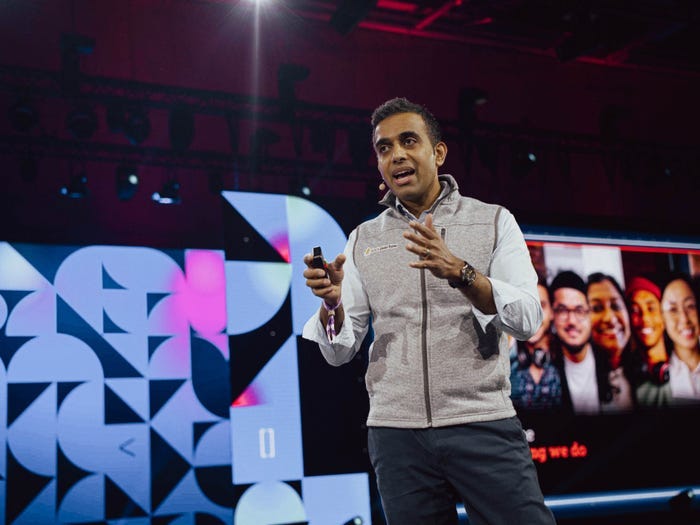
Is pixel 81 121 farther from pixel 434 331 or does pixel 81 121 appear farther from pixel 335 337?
pixel 434 331

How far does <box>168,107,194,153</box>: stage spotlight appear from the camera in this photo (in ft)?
17.3

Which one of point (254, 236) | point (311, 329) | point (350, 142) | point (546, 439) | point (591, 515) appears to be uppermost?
point (350, 142)

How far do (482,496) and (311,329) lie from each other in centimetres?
59

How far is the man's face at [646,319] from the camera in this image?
470 centimetres

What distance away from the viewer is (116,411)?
5129 mm

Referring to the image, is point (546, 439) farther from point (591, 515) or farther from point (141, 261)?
point (141, 261)

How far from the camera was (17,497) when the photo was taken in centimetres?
482

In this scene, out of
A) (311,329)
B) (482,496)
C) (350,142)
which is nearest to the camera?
(482,496)

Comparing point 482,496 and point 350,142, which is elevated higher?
point 350,142

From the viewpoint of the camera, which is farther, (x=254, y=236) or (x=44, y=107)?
(x=44, y=107)

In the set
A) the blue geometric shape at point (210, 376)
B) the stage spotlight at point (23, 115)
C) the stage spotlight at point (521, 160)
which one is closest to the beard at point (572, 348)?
the stage spotlight at point (521, 160)

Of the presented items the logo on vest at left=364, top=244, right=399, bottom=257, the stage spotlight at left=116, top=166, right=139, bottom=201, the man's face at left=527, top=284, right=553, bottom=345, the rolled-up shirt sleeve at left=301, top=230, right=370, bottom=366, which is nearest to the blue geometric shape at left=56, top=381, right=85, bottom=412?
the stage spotlight at left=116, top=166, right=139, bottom=201

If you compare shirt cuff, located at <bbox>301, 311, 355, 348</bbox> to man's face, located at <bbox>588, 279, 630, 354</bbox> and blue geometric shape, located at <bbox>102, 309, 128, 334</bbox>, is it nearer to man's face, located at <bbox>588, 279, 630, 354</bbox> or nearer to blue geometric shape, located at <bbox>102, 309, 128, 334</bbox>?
man's face, located at <bbox>588, 279, 630, 354</bbox>

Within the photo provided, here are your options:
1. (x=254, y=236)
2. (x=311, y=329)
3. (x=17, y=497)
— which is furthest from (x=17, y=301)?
(x=311, y=329)
